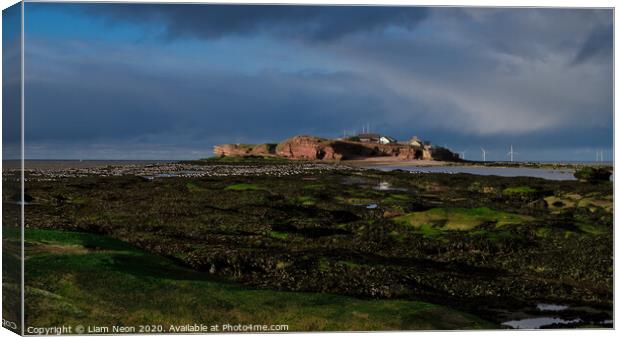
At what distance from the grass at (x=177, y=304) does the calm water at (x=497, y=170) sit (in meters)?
3.73

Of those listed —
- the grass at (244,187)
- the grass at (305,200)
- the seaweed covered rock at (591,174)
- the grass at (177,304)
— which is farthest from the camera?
the grass at (244,187)

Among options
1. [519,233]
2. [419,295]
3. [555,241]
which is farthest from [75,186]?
[555,241]

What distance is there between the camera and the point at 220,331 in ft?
33.6

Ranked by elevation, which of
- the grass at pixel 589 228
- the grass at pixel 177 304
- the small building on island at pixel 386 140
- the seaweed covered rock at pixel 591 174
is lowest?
the grass at pixel 177 304

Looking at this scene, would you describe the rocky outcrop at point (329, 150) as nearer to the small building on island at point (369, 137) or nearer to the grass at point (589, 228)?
the small building on island at point (369, 137)

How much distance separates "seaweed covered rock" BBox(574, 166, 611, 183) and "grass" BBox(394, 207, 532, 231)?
1.57m

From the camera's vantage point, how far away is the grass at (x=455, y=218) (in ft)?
43.4

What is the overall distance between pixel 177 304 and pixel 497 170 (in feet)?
26.8

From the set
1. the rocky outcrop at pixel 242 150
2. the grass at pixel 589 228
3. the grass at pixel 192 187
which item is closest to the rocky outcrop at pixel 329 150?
the rocky outcrop at pixel 242 150

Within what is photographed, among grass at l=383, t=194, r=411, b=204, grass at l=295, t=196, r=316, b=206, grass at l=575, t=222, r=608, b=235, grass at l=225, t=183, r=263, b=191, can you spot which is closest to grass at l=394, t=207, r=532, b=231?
grass at l=383, t=194, r=411, b=204

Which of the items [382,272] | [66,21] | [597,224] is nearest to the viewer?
[66,21]

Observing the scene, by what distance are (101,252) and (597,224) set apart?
456 inches

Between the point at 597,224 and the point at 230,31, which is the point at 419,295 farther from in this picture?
the point at 230,31

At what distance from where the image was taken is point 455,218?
13414 millimetres
